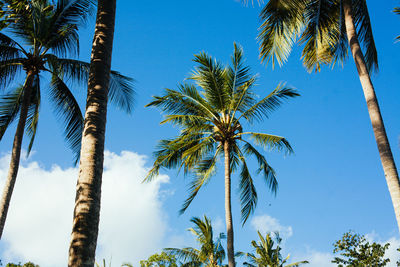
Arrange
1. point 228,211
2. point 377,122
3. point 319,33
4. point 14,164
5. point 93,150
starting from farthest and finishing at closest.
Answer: point 228,211 < point 319,33 < point 14,164 < point 377,122 < point 93,150

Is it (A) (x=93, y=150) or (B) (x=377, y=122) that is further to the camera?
(B) (x=377, y=122)

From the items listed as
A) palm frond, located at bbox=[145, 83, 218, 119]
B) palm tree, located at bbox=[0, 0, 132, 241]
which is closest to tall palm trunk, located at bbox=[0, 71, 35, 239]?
palm tree, located at bbox=[0, 0, 132, 241]

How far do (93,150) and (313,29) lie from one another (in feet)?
27.0

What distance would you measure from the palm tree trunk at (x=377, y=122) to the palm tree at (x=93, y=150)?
5.10 m

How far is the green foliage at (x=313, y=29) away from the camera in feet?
32.2

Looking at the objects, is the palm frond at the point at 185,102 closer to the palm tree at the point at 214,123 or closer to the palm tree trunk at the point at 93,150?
the palm tree at the point at 214,123

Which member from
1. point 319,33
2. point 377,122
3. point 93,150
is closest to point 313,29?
point 319,33

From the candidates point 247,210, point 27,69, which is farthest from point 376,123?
point 27,69

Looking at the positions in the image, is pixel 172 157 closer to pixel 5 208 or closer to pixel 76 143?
pixel 76 143

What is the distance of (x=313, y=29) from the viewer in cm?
1029

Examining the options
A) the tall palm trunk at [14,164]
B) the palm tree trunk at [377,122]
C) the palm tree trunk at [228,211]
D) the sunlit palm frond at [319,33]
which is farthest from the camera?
the palm tree trunk at [228,211]

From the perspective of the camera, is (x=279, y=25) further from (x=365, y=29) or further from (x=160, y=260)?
(x=160, y=260)

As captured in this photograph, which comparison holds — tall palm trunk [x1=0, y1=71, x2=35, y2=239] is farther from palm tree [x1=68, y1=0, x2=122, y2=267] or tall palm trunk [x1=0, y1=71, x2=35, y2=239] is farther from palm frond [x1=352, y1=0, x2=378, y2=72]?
palm frond [x1=352, y1=0, x2=378, y2=72]

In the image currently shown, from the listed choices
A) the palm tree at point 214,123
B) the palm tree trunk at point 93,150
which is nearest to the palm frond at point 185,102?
the palm tree at point 214,123
